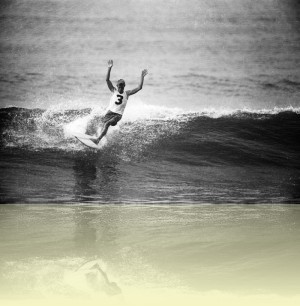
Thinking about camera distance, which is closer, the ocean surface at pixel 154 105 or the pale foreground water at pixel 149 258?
the pale foreground water at pixel 149 258

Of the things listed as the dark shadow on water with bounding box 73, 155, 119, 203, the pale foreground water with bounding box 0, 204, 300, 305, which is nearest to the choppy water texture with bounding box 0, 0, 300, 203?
the dark shadow on water with bounding box 73, 155, 119, 203

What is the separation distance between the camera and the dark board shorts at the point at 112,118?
5730 millimetres

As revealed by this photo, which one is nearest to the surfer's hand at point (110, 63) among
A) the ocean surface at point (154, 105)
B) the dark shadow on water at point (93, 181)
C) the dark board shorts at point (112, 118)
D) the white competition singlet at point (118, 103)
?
the ocean surface at point (154, 105)

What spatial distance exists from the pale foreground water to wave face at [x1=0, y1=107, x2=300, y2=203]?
0.72 m

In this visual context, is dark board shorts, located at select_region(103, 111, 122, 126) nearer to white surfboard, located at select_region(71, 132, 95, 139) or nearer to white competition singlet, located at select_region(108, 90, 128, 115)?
white competition singlet, located at select_region(108, 90, 128, 115)

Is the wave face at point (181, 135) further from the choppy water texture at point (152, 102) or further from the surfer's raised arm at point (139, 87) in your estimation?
the surfer's raised arm at point (139, 87)

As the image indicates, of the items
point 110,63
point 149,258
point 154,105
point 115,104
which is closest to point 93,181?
point 115,104

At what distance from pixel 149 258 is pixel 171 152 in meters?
2.86

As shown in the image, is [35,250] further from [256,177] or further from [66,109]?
[256,177]

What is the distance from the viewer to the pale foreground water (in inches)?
89.7

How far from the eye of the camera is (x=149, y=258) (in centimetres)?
304

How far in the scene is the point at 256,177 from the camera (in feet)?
19.1

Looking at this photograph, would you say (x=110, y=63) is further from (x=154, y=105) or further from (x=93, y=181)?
(x=93, y=181)

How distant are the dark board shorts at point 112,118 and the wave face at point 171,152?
0.23 ft
